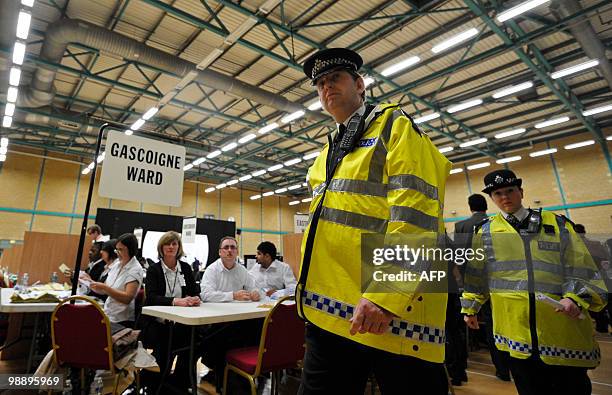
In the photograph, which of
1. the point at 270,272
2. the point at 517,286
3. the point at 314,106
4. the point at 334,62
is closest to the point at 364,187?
the point at 334,62

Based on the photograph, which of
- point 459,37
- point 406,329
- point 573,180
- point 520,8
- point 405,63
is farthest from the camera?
point 573,180

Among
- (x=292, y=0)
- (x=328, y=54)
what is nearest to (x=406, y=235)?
(x=328, y=54)

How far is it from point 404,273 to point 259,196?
19.4 m

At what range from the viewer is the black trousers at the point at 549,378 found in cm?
152

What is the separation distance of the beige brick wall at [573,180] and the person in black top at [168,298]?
1329cm

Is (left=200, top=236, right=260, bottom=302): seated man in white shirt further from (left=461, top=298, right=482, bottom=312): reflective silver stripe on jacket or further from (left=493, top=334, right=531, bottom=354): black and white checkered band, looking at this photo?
(left=493, top=334, right=531, bottom=354): black and white checkered band

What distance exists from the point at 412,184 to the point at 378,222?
0.53 feet

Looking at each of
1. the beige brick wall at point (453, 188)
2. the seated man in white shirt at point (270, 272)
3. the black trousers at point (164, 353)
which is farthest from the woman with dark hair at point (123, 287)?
the beige brick wall at point (453, 188)

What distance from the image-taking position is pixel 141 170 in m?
2.80

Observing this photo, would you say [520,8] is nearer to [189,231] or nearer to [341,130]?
[341,130]

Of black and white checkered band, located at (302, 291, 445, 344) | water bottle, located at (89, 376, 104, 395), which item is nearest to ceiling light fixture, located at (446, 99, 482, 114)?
black and white checkered band, located at (302, 291, 445, 344)

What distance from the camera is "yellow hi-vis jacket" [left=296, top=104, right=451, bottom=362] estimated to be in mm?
898

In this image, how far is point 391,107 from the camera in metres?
1.17

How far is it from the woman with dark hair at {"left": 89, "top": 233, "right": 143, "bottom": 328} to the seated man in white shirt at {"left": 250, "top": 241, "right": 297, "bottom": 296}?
172 centimetres
